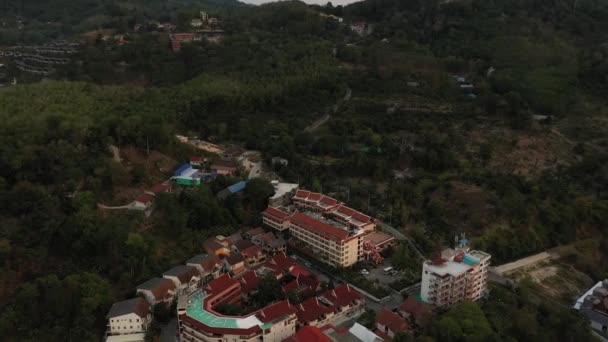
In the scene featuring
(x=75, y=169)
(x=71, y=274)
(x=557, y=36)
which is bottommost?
(x=71, y=274)

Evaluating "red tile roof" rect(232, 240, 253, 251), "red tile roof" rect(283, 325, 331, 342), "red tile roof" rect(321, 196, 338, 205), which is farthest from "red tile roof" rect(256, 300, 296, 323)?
"red tile roof" rect(321, 196, 338, 205)

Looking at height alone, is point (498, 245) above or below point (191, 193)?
below

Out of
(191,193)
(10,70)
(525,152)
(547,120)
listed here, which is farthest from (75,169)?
(547,120)

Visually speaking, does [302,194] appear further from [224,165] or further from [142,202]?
[142,202]

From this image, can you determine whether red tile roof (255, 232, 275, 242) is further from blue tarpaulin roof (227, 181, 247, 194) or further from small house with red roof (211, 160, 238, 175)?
small house with red roof (211, 160, 238, 175)

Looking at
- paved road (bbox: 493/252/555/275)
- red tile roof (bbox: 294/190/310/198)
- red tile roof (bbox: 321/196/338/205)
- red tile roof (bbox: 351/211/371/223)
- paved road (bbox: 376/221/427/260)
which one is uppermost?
red tile roof (bbox: 294/190/310/198)

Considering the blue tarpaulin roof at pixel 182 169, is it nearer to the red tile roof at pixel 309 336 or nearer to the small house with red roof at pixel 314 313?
the small house with red roof at pixel 314 313

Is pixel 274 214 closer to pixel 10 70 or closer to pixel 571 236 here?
pixel 571 236

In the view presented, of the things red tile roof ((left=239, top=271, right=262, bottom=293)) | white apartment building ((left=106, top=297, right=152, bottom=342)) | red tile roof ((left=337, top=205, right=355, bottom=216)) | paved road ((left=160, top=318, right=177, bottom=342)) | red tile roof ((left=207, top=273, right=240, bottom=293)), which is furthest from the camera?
red tile roof ((left=337, top=205, right=355, bottom=216))

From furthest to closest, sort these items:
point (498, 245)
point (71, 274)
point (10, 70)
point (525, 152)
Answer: point (10, 70) → point (525, 152) → point (498, 245) → point (71, 274)
